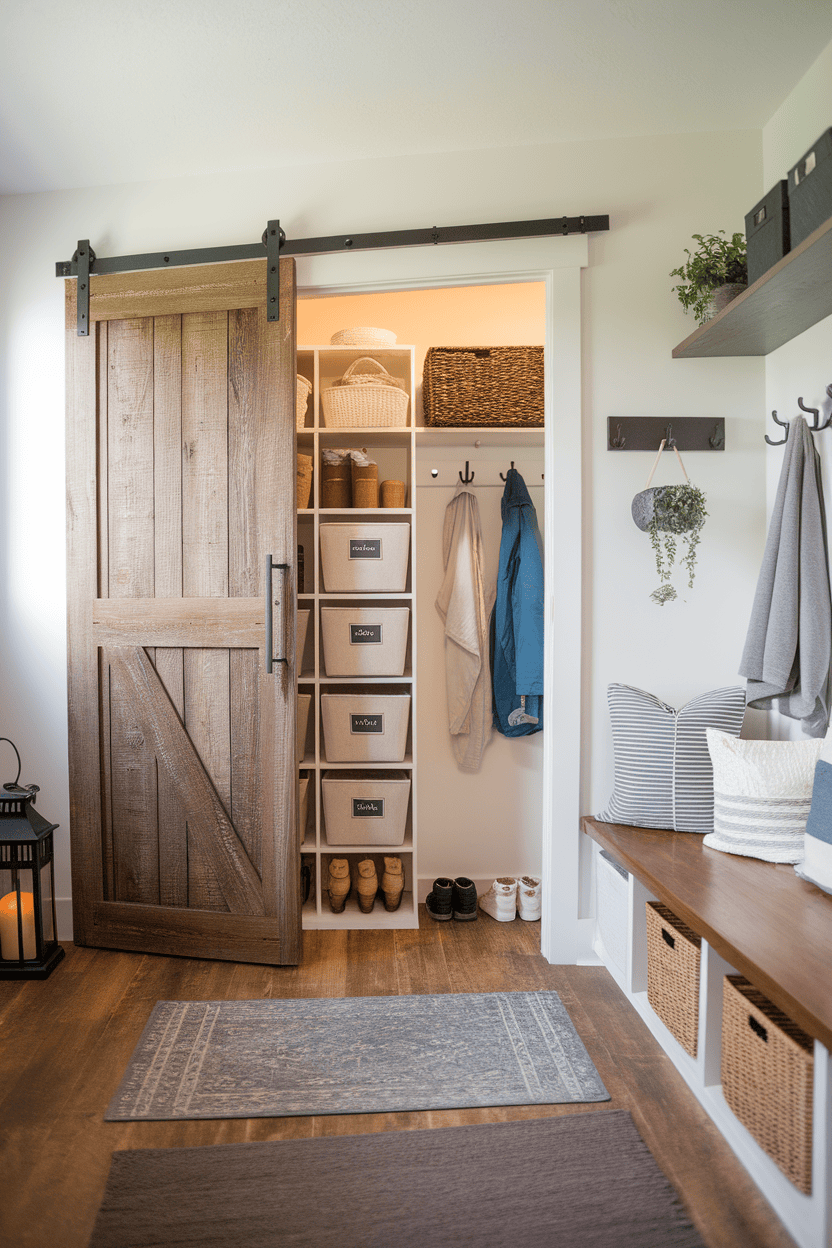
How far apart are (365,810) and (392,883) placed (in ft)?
0.99

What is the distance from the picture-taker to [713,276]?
211 centimetres

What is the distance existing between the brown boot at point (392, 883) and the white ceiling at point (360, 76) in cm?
250

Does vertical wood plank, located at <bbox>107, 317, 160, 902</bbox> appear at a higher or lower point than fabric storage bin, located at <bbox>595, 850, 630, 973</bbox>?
higher

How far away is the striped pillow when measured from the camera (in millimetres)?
2045

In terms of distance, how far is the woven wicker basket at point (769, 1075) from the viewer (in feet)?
4.06

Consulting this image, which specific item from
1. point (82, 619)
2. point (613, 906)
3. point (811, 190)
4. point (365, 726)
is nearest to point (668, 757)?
point (613, 906)

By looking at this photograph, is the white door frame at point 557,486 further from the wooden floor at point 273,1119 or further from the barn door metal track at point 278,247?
the wooden floor at point 273,1119

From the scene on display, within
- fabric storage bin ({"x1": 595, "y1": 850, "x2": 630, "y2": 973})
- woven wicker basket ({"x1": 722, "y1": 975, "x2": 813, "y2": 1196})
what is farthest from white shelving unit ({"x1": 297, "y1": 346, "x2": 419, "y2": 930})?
woven wicker basket ({"x1": 722, "y1": 975, "x2": 813, "y2": 1196})

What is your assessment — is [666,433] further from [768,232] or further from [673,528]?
[768,232]

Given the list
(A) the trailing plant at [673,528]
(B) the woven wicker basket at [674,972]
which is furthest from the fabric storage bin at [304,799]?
(A) the trailing plant at [673,528]

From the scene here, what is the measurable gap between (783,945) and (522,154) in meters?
2.38

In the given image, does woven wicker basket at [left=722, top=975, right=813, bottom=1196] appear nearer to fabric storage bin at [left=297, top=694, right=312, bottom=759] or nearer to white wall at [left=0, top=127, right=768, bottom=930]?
white wall at [left=0, top=127, right=768, bottom=930]

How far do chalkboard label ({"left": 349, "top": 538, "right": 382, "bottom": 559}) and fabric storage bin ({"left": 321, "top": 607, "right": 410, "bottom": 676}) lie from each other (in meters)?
0.20

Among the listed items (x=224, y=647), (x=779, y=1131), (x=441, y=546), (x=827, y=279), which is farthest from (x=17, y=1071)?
(x=827, y=279)
